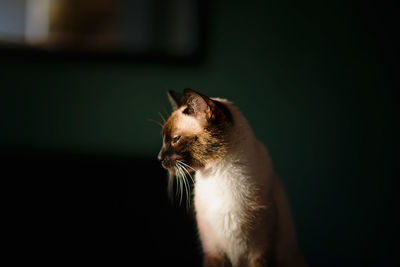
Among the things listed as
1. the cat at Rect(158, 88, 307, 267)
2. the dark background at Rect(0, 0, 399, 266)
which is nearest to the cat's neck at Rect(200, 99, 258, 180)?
the cat at Rect(158, 88, 307, 267)

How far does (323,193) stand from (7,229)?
4.02ft

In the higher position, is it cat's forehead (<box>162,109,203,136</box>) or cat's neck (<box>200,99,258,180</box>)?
cat's forehead (<box>162,109,203,136</box>)

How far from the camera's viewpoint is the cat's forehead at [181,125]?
2.56ft

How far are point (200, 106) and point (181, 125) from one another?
0.07 m

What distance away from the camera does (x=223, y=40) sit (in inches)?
53.1

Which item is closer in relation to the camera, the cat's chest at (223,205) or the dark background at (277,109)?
the cat's chest at (223,205)

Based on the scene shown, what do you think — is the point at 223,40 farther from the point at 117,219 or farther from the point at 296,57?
the point at 117,219

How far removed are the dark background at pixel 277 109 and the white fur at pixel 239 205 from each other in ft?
1.77

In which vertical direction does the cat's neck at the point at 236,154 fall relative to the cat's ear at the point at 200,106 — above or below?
below

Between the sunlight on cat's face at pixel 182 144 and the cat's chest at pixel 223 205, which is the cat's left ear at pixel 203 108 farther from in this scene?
the cat's chest at pixel 223 205

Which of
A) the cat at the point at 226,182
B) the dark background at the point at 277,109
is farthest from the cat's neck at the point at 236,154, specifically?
the dark background at the point at 277,109

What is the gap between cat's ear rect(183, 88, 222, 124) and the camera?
74cm

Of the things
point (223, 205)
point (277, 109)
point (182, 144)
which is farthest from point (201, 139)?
point (277, 109)

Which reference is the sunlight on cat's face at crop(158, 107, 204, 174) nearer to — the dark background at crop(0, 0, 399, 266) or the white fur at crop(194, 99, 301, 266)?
the white fur at crop(194, 99, 301, 266)
